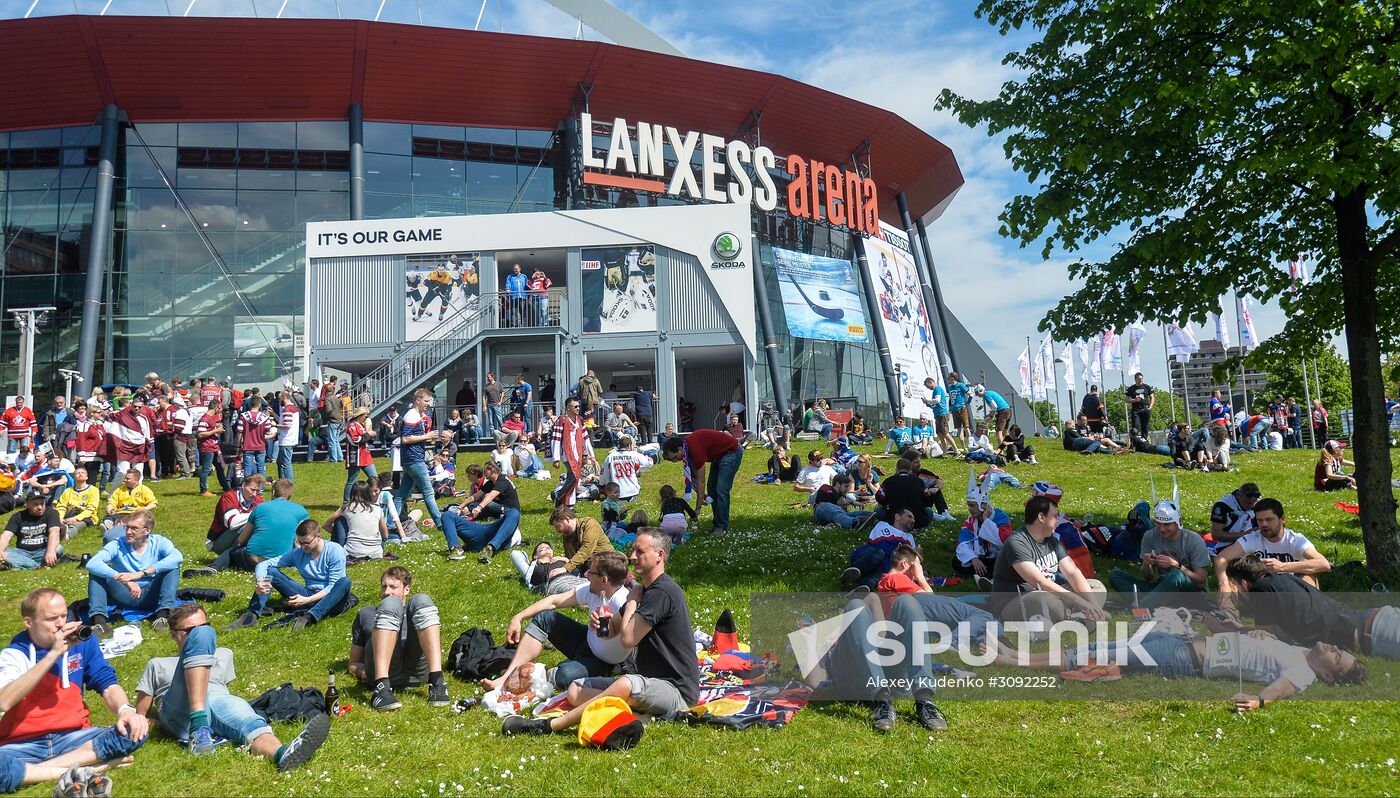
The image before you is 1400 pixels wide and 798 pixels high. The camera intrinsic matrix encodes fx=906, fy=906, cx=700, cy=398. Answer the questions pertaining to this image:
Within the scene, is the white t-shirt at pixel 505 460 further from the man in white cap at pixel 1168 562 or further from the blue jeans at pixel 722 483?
the man in white cap at pixel 1168 562

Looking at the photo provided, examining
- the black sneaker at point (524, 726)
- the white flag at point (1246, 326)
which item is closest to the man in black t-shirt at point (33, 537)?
the black sneaker at point (524, 726)

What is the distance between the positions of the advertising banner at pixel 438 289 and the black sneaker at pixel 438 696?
2472cm

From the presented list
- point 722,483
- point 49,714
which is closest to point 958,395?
point 722,483

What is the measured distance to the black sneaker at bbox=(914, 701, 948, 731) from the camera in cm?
616

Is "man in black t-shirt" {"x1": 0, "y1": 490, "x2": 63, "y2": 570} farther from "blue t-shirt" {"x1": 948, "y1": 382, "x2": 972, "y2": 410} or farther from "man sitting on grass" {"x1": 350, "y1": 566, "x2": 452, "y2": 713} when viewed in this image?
"blue t-shirt" {"x1": 948, "y1": 382, "x2": 972, "y2": 410}

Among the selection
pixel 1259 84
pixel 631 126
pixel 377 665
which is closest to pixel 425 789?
pixel 377 665

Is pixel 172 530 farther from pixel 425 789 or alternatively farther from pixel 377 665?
pixel 425 789

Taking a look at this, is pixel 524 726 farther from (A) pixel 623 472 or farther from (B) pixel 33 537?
Result: (A) pixel 623 472

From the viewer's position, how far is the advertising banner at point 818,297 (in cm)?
3547

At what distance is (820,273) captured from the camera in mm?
37219

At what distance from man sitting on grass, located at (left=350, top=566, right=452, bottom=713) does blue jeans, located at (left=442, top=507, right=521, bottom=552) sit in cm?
487

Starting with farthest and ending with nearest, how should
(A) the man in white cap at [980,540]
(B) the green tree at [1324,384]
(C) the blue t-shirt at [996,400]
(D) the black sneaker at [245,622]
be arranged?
(B) the green tree at [1324,384] < (C) the blue t-shirt at [996,400] < (A) the man in white cap at [980,540] < (D) the black sneaker at [245,622]

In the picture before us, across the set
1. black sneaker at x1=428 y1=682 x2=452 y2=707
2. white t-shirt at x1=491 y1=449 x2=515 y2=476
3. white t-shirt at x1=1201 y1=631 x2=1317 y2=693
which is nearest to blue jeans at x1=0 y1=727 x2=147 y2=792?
black sneaker at x1=428 y1=682 x2=452 y2=707

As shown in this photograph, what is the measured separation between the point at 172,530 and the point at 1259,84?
52.4ft
